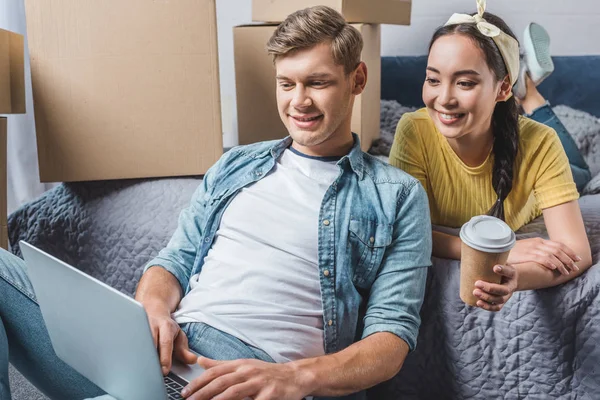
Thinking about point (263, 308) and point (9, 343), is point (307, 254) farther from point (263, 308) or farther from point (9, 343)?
point (9, 343)

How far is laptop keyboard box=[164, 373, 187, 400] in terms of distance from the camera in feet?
2.94

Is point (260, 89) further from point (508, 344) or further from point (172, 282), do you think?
point (508, 344)

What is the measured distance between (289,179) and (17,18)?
A: 1.55m

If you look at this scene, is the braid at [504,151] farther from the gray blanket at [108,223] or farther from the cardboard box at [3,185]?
the cardboard box at [3,185]

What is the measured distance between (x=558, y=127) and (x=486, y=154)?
0.75m

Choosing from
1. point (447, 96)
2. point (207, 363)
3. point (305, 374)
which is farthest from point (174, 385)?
point (447, 96)

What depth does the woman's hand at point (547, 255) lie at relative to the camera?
1181 mm

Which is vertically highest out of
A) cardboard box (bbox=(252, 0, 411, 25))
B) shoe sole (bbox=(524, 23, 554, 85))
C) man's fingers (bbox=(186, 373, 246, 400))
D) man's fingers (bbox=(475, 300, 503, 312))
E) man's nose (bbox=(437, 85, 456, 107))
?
cardboard box (bbox=(252, 0, 411, 25))

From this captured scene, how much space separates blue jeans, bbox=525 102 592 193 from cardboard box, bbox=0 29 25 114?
4.66 feet

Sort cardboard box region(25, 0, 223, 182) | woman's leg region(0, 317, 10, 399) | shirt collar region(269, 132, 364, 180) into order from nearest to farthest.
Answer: woman's leg region(0, 317, 10, 399)
shirt collar region(269, 132, 364, 180)
cardboard box region(25, 0, 223, 182)

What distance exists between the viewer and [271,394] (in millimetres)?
918

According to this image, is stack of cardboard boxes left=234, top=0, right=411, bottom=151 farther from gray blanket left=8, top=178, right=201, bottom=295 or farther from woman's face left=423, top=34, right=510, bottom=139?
woman's face left=423, top=34, right=510, bottom=139

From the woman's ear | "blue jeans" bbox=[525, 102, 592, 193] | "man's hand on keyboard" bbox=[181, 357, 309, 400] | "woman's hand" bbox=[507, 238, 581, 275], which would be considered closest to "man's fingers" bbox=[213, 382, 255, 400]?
"man's hand on keyboard" bbox=[181, 357, 309, 400]

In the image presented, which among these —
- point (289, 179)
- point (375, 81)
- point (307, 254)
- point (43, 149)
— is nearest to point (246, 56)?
point (375, 81)
